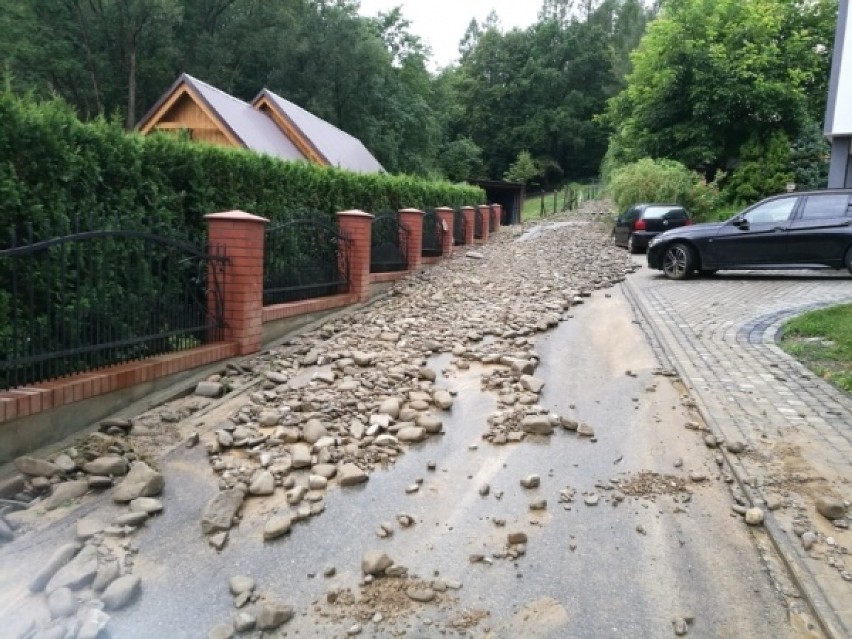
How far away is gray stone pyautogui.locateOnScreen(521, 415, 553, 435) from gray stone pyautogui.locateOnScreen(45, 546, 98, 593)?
3067mm

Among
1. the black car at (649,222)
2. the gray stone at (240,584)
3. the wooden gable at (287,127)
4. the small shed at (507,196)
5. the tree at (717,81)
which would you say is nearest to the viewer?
the gray stone at (240,584)

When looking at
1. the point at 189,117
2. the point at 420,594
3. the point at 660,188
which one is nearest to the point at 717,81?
the point at 660,188

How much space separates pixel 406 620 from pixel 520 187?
41.3m

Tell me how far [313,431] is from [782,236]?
9740 millimetres

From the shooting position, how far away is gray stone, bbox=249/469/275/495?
13.4 ft

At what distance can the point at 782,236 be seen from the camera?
1109 centimetres

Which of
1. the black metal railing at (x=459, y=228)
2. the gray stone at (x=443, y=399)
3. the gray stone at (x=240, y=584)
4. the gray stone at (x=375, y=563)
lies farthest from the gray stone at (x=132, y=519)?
the black metal railing at (x=459, y=228)

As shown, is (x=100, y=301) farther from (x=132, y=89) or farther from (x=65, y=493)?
(x=132, y=89)

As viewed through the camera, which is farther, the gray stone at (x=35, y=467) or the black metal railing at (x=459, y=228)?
the black metal railing at (x=459, y=228)

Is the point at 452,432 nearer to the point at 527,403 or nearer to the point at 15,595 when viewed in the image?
the point at 527,403

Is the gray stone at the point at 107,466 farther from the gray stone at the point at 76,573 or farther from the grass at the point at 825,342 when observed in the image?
the grass at the point at 825,342

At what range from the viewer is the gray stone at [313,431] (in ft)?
15.8

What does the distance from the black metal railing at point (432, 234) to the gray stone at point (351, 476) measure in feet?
35.3

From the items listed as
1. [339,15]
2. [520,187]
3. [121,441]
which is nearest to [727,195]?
[520,187]
